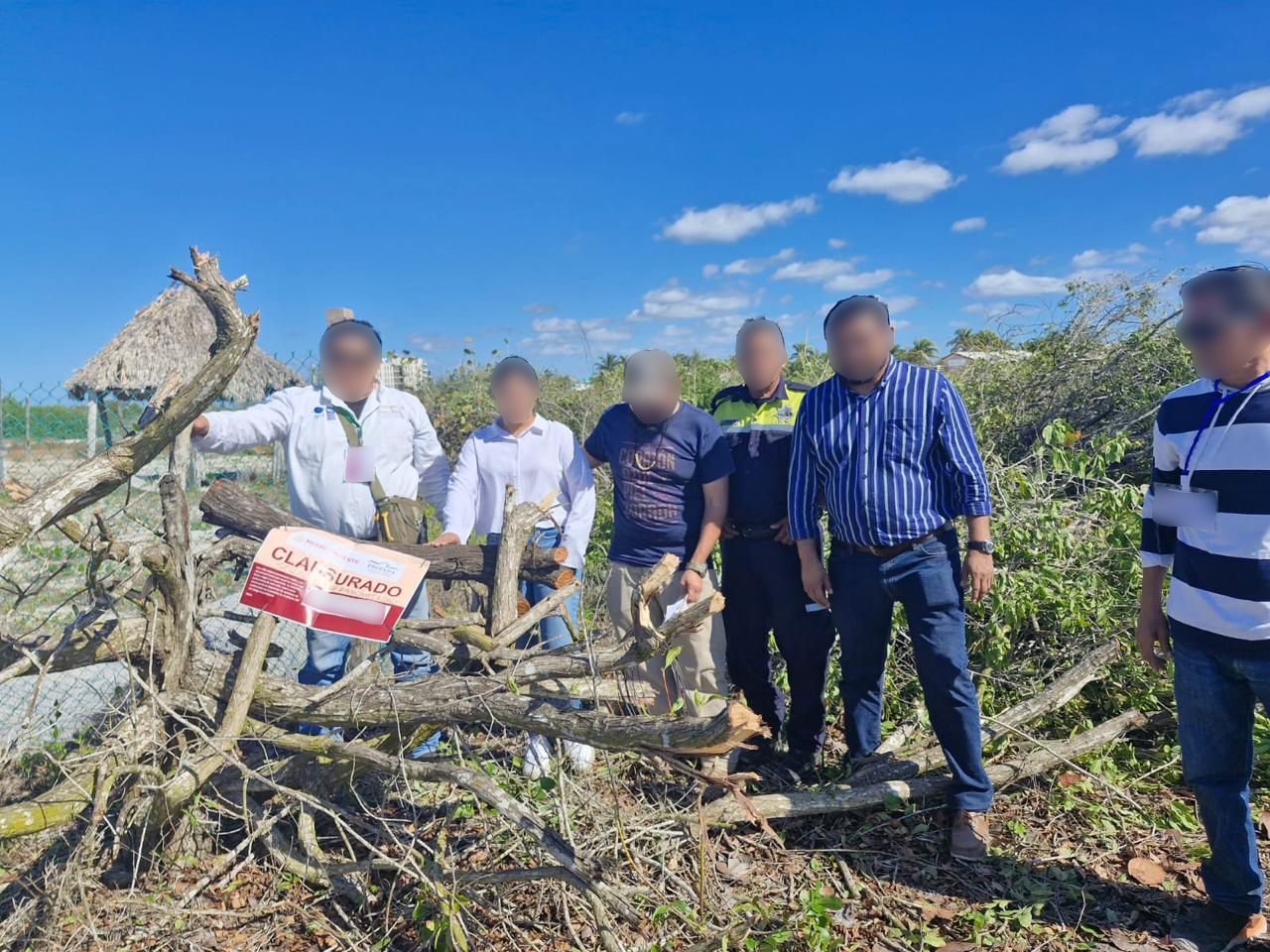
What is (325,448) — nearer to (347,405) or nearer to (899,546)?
(347,405)

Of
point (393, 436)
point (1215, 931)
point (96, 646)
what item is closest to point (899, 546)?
point (1215, 931)

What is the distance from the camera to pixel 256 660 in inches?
105

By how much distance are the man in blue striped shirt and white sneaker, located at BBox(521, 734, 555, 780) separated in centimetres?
135

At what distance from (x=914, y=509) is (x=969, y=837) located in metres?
1.24

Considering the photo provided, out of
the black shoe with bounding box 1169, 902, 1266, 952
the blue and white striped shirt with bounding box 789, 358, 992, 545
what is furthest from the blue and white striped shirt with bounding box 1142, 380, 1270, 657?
the black shoe with bounding box 1169, 902, 1266, 952

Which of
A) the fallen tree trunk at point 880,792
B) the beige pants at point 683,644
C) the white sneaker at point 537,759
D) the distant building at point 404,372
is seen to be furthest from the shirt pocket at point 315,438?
the distant building at point 404,372

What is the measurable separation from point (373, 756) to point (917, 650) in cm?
197

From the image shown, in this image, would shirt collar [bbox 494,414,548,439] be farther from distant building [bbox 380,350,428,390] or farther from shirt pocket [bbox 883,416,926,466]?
distant building [bbox 380,350,428,390]

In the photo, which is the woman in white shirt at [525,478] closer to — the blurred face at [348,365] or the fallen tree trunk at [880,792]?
the blurred face at [348,365]

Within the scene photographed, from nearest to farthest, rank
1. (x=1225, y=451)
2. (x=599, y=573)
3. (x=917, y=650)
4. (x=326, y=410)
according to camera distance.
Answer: (x=1225, y=451), (x=917, y=650), (x=326, y=410), (x=599, y=573)

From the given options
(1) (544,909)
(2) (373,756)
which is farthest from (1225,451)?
(2) (373,756)

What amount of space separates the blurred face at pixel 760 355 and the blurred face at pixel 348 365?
1.58m

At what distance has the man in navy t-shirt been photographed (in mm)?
3297

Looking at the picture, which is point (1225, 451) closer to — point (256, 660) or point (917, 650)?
point (917, 650)
